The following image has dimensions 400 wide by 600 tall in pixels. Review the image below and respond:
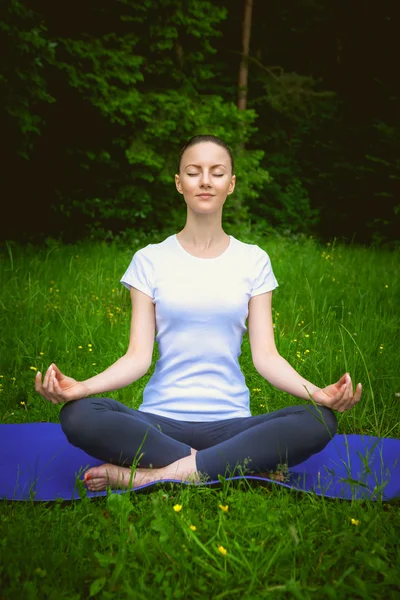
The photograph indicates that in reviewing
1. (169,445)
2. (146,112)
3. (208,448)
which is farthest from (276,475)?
(146,112)

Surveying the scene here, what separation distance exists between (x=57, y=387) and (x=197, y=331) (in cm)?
60

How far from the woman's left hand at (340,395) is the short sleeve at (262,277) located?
0.51 metres

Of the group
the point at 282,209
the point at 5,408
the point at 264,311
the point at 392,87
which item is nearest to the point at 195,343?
the point at 264,311

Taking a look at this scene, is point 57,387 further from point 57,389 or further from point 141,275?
point 141,275

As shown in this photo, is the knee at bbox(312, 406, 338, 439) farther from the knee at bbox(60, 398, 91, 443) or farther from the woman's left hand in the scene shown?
the knee at bbox(60, 398, 91, 443)

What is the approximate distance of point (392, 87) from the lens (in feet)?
37.3

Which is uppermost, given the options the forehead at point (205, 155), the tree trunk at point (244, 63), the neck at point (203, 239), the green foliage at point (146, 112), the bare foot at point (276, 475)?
the tree trunk at point (244, 63)

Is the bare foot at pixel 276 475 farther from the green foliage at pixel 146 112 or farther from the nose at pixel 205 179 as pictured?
the green foliage at pixel 146 112

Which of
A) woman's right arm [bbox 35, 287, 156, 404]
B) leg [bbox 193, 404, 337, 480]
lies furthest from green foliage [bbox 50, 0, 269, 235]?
leg [bbox 193, 404, 337, 480]

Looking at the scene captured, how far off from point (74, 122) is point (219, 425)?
6576 millimetres

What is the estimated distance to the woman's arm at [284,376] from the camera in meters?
2.19

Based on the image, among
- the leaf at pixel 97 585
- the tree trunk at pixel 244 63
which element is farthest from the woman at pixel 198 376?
the tree trunk at pixel 244 63

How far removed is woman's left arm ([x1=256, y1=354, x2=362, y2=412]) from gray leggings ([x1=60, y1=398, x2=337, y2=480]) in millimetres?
62

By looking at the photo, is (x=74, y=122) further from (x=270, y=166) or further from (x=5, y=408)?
(x=5, y=408)
